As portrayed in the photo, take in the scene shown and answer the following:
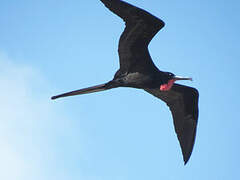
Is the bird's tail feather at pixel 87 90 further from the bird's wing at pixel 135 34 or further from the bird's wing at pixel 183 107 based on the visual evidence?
the bird's wing at pixel 183 107

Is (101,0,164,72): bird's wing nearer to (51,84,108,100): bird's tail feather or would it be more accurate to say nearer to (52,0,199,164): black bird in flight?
(52,0,199,164): black bird in flight

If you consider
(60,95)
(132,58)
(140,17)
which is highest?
(140,17)

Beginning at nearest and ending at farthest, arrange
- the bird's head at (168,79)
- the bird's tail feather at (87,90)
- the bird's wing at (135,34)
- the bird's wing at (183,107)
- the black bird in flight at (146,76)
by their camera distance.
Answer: the bird's wing at (135,34)
the black bird in flight at (146,76)
the bird's tail feather at (87,90)
the bird's head at (168,79)
the bird's wing at (183,107)

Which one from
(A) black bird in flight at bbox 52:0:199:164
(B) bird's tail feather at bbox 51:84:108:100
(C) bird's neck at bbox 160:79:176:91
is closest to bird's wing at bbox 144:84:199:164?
(A) black bird in flight at bbox 52:0:199:164

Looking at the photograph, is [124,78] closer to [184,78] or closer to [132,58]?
[132,58]

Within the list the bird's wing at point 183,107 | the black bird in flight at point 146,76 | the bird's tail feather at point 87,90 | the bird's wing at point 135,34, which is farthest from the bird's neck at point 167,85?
the bird's tail feather at point 87,90

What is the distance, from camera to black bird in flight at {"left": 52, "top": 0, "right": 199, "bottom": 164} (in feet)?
32.4

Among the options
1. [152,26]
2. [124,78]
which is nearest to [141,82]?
[124,78]

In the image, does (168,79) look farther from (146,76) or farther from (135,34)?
(135,34)

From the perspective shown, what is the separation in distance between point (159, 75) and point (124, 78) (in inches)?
27.3

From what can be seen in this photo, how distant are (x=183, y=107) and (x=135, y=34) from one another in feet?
7.78

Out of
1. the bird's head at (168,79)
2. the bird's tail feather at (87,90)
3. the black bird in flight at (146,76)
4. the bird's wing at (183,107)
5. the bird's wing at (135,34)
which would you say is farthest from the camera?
the bird's wing at (183,107)

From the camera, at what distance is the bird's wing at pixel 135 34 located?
9.62 metres

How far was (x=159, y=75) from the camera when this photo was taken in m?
10.6
